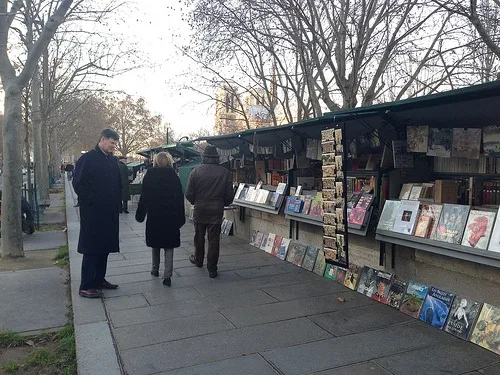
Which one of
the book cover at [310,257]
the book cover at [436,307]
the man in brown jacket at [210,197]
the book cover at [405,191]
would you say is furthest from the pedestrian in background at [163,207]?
the book cover at [436,307]

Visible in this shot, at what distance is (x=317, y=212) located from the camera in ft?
21.1

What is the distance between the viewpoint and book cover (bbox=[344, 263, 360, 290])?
550 centimetres

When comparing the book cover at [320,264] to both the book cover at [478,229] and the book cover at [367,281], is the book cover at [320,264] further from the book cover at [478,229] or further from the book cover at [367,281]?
the book cover at [478,229]

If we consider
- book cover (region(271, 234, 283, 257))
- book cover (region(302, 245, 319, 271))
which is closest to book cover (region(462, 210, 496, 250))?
book cover (region(302, 245, 319, 271))

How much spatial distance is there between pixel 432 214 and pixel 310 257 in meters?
2.33

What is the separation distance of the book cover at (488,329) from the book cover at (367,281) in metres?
1.39

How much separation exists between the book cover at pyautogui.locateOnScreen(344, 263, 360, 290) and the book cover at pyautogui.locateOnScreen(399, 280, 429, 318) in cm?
84

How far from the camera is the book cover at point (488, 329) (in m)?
3.70

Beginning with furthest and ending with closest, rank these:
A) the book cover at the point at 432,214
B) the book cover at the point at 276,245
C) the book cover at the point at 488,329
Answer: the book cover at the point at 276,245
the book cover at the point at 432,214
the book cover at the point at 488,329

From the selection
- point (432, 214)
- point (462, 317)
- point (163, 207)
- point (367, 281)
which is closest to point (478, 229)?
point (432, 214)

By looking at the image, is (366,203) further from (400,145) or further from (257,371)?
(257,371)

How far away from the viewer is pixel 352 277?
5.57 metres

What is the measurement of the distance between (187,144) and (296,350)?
10.5 meters

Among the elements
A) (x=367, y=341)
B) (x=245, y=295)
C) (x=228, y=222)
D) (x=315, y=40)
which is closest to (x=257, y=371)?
(x=367, y=341)
